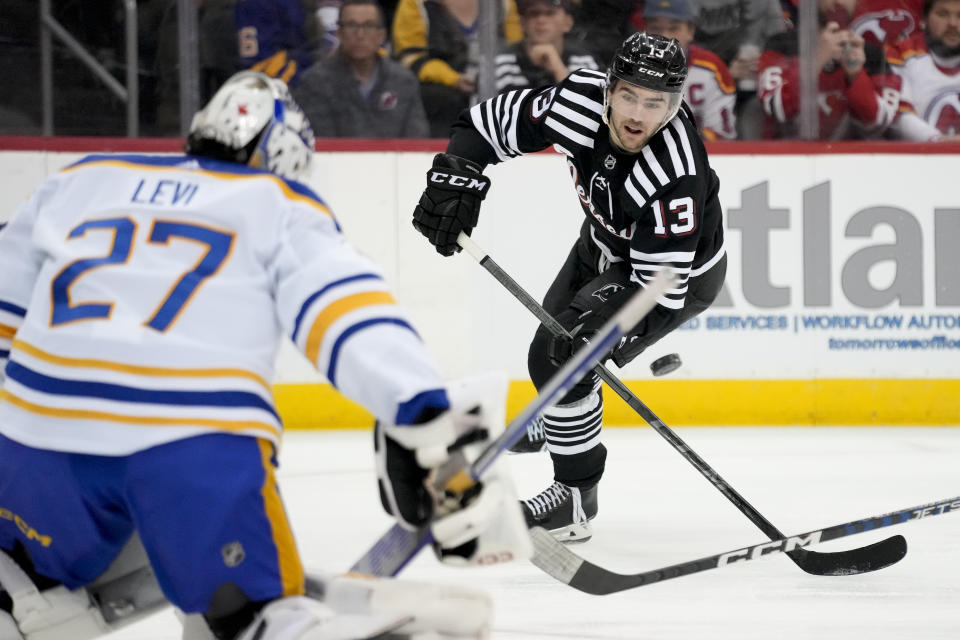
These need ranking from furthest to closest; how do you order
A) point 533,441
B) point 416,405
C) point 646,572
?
point 533,441
point 646,572
point 416,405

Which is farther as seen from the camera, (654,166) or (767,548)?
(654,166)

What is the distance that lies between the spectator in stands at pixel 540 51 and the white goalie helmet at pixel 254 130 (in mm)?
3410

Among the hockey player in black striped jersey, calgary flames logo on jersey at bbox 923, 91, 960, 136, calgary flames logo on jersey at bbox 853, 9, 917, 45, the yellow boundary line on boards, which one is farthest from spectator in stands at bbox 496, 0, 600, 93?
the hockey player in black striped jersey

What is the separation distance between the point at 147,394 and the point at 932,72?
14.2 ft

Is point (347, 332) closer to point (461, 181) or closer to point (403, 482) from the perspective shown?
point (403, 482)

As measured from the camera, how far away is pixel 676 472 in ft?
12.8

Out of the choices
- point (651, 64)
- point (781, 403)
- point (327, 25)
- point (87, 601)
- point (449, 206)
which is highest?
point (651, 64)

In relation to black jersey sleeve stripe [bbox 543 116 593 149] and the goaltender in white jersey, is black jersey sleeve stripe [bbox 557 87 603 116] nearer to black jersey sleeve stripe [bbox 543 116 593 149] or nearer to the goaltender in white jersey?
black jersey sleeve stripe [bbox 543 116 593 149]

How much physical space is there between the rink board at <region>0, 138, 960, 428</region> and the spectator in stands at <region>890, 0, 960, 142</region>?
0.30 metres

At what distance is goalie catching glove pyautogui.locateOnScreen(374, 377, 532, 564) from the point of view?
1329 millimetres

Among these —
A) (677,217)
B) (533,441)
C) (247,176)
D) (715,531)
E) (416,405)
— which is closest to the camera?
(416,405)

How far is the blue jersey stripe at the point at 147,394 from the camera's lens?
1.33 meters

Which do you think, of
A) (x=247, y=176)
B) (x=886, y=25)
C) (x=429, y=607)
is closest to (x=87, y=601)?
(x=429, y=607)

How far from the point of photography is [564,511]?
2959 millimetres
